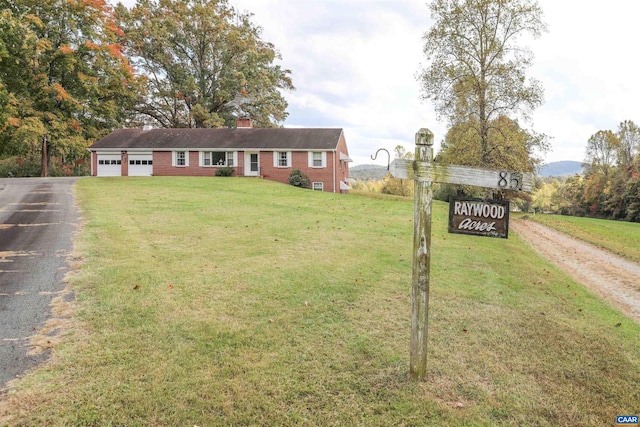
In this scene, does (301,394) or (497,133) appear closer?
(301,394)

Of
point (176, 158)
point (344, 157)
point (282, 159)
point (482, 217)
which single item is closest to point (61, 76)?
point (176, 158)

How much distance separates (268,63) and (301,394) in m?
45.5

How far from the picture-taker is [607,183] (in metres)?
47.3

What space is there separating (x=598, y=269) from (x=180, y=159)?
1205 inches

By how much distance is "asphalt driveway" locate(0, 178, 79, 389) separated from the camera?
4328 millimetres

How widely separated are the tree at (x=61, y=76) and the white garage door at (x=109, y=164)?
91.2 inches

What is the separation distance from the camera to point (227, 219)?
13281mm

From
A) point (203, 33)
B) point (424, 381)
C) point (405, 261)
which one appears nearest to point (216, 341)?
point (424, 381)

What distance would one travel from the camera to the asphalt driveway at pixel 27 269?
170 inches

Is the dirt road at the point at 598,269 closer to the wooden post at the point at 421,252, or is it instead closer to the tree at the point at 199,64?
the wooden post at the point at 421,252

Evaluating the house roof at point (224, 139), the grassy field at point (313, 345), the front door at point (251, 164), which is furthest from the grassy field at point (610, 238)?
the front door at point (251, 164)

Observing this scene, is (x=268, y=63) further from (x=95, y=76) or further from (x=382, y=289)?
(x=382, y=289)

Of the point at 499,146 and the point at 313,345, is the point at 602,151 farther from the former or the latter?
the point at 313,345

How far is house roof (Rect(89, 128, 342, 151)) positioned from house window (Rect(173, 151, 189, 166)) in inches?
21.4
